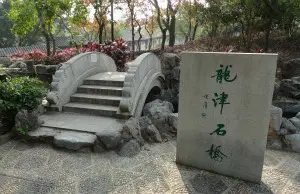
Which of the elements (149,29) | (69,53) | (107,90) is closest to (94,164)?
(107,90)

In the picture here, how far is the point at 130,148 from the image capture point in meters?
4.79

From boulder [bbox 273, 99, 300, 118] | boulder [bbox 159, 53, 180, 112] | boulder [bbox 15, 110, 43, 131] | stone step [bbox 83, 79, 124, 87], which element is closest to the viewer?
boulder [bbox 15, 110, 43, 131]

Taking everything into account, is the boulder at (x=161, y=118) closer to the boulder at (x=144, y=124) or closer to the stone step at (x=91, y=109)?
the boulder at (x=144, y=124)

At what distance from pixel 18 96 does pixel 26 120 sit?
704 mm

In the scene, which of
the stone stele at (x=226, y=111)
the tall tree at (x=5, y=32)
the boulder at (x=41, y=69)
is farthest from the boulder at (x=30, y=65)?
the tall tree at (x=5, y=32)

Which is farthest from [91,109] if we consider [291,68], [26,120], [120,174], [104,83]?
[291,68]

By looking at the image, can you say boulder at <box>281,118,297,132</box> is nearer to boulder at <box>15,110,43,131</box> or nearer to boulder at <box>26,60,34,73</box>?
boulder at <box>15,110,43,131</box>

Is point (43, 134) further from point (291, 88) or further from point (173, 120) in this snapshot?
point (291, 88)

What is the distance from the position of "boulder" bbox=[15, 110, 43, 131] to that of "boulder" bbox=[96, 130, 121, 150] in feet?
5.77

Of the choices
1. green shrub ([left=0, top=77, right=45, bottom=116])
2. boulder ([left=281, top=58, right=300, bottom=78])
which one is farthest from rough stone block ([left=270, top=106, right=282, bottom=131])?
green shrub ([left=0, top=77, right=45, bottom=116])

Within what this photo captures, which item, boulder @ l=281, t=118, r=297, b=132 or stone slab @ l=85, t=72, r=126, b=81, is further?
stone slab @ l=85, t=72, r=126, b=81

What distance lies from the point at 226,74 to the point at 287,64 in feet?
24.2

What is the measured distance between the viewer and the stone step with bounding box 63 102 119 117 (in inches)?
236

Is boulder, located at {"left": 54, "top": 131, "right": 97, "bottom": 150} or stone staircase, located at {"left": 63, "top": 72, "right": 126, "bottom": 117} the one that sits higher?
stone staircase, located at {"left": 63, "top": 72, "right": 126, "bottom": 117}
